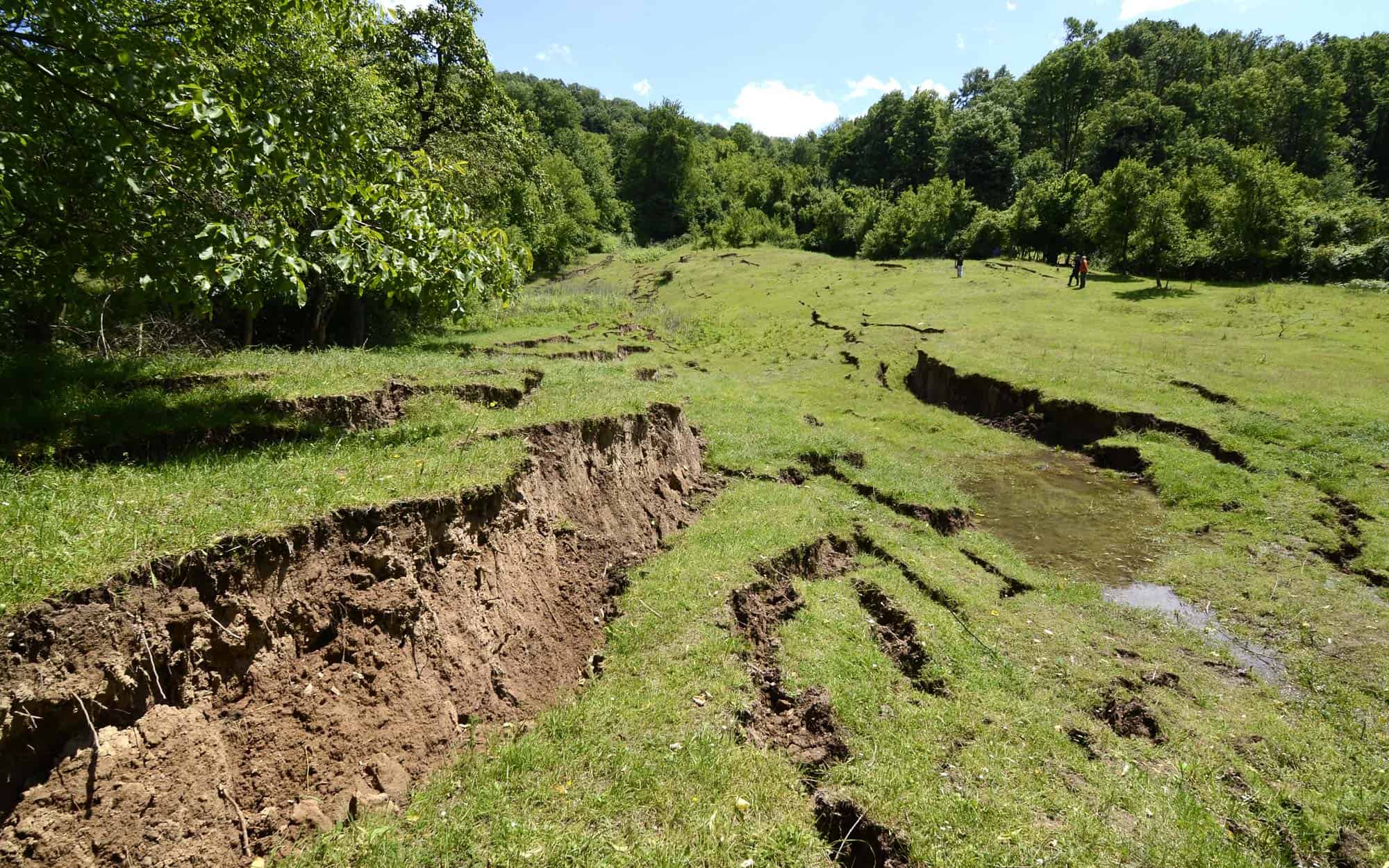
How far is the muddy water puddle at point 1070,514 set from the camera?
12.5m

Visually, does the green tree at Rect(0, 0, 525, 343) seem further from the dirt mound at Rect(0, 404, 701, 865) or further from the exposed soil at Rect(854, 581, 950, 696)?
the exposed soil at Rect(854, 581, 950, 696)

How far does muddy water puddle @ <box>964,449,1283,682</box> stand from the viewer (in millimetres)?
10594

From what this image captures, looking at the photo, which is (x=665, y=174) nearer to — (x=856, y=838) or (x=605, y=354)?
(x=605, y=354)

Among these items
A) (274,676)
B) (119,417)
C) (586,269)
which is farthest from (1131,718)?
(586,269)

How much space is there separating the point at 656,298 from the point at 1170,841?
136 feet

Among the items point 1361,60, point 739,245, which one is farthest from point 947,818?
point 1361,60

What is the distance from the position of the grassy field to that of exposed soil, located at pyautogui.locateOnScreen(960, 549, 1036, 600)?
152 mm

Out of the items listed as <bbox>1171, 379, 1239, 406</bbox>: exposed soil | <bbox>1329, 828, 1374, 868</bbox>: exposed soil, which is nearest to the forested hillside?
<bbox>1171, 379, 1239, 406</bbox>: exposed soil

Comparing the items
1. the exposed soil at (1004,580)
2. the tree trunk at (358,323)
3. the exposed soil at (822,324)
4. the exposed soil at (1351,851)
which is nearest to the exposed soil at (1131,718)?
the exposed soil at (1351,851)

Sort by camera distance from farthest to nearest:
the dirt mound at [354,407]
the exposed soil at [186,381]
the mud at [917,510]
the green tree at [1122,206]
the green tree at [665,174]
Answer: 1. the green tree at [665,174]
2. the green tree at [1122,206]
3. the mud at [917,510]
4. the dirt mound at [354,407]
5. the exposed soil at [186,381]

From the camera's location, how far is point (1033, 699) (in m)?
8.19

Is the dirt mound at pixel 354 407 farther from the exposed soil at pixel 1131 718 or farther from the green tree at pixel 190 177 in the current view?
the exposed soil at pixel 1131 718

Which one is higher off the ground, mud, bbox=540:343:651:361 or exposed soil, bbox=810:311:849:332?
exposed soil, bbox=810:311:849:332

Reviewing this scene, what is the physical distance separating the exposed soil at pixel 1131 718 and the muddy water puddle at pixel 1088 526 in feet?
8.24
